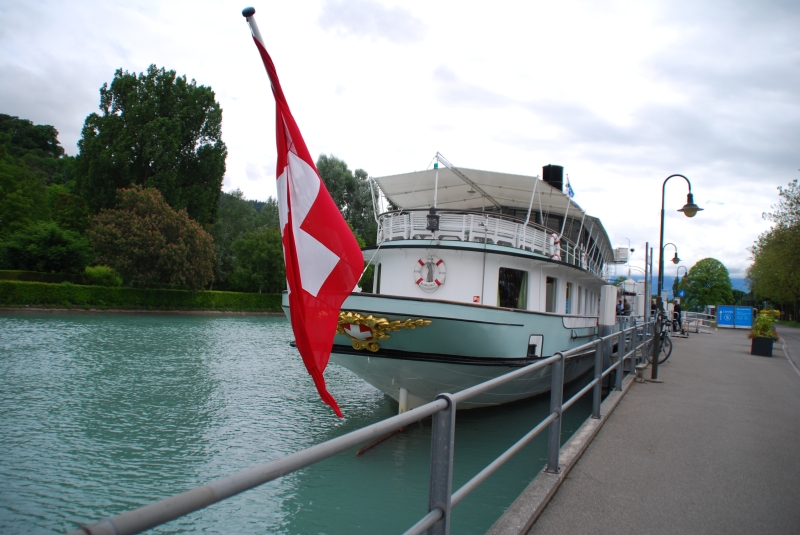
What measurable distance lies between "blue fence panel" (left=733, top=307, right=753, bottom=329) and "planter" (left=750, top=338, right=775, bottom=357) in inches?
805

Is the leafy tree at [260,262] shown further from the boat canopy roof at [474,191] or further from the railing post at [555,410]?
the railing post at [555,410]

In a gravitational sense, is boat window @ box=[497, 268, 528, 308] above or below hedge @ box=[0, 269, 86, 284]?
above

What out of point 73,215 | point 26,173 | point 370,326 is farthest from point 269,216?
point 370,326

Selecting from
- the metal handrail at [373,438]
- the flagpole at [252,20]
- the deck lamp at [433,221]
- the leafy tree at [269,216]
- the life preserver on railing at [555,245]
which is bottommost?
the metal handrail at [373,438]

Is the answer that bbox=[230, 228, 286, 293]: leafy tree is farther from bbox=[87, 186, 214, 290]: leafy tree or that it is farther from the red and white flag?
the red and white flag

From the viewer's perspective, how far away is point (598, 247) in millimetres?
17844

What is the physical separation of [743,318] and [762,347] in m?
21.7

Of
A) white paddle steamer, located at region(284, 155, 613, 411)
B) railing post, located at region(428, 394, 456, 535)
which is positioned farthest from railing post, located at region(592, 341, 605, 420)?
railing post, located at region(428, 394, 456, 535)

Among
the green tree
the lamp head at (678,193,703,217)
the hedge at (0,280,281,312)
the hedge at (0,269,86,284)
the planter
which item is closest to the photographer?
the lamp head at (678,193,703,217)

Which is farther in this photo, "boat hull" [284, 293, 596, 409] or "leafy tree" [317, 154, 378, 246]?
"leafy tree" [317, 154, 378, 246]

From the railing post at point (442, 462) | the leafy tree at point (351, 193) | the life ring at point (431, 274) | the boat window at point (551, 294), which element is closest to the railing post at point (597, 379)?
the railing post at point (442, 462)

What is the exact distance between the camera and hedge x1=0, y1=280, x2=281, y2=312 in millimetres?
31188

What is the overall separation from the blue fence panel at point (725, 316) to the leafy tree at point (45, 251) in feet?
142

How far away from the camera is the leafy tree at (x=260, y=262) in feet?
159
